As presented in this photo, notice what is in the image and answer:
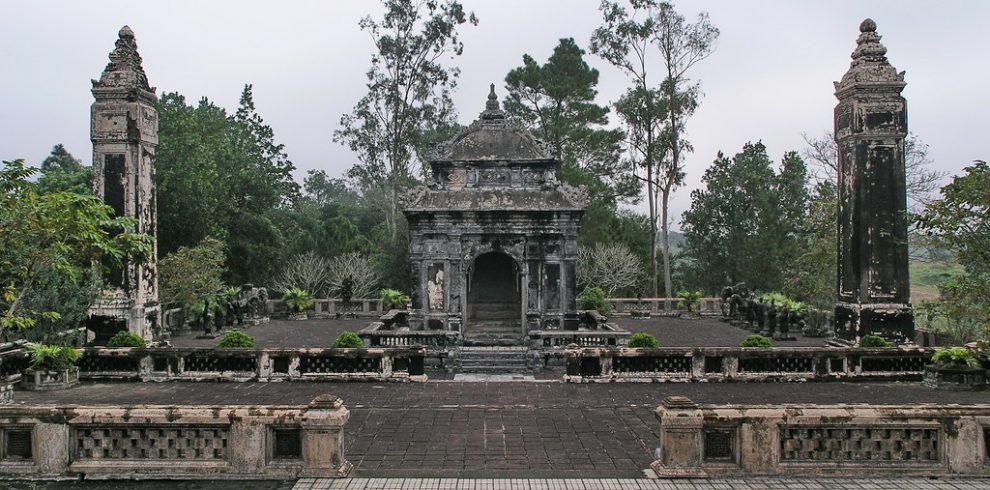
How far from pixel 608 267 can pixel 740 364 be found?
1010 inches

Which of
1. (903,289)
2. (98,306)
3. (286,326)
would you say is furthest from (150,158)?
(903,289)

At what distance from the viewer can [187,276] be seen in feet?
89.3

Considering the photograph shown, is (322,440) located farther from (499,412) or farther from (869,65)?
(869,65)

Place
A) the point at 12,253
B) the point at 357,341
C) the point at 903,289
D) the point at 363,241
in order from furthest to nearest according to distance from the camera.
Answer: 1. the point at 363,241
2. the point at 903,289
3. the point at 357,341
4. the point at 12,253

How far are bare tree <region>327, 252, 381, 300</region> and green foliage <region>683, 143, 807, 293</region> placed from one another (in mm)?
20757

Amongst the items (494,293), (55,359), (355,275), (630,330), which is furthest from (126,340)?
(355,275)

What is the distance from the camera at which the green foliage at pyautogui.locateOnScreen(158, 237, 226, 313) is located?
27.0 m

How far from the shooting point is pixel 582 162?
47.0 m

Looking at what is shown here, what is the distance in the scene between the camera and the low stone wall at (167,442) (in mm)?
8484

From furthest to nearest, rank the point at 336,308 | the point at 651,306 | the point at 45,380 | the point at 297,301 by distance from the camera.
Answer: the point at 651,306 < the point at 336,308 < the point at 297,301 < the point at 45,380

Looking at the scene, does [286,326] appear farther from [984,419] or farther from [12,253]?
[984,419]

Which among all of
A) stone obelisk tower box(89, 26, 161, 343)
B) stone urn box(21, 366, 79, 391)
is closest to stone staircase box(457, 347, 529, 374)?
stone obelisk tower box(89, 26, 161, 343)

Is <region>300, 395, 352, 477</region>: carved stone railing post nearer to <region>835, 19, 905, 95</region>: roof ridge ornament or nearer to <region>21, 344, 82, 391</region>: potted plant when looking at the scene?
<region>21, 344, 82, 391</region>: potted plant

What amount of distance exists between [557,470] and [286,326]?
25192 mm
